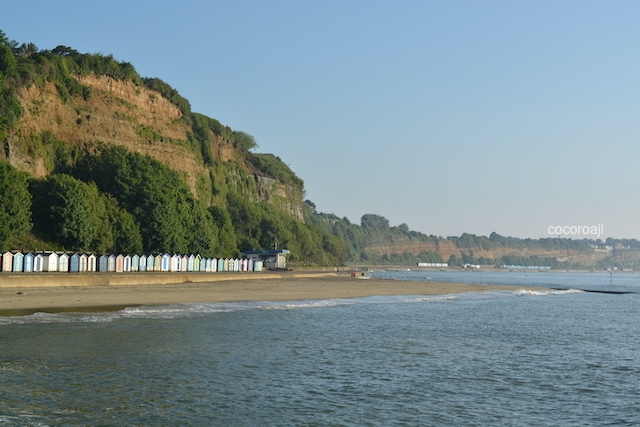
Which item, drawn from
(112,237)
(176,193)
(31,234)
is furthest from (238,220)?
(31,234)

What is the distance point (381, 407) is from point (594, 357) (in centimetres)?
1235

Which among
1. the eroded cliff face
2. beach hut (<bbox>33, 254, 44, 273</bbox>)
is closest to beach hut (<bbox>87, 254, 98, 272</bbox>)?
beach hut (<bbox>33, 254, 44, 273</bbox>)

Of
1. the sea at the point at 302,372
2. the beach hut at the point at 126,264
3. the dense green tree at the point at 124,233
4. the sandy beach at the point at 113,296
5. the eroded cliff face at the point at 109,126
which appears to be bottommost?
the sea at the point at 302,372

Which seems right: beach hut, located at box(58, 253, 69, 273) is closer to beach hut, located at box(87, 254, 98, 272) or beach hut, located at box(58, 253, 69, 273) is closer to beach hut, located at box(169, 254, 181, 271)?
beach hut, located at box(87, 254, 98, 272)

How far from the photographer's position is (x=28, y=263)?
51.4m

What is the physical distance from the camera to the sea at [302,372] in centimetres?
1427

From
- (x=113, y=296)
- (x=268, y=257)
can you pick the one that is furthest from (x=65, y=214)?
(x=268, y=257)

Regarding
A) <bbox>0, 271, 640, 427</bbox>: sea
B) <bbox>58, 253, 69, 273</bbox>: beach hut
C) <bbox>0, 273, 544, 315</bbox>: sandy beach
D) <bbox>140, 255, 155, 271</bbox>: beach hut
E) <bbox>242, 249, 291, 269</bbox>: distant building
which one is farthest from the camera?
<bbox>242, 249, 291, 269</bbox>: distant building

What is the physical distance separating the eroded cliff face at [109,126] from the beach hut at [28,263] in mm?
23732

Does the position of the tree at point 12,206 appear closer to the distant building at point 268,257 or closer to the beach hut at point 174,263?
the beach hut at point 174,263

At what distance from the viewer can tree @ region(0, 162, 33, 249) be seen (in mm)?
55250

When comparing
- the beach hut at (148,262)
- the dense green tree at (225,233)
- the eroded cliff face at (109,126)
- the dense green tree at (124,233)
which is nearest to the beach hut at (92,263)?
the beach hut at (148,262)

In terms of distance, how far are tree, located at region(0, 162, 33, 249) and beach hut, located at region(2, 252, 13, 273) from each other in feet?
18.6

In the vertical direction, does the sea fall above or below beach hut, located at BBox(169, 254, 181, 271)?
below
